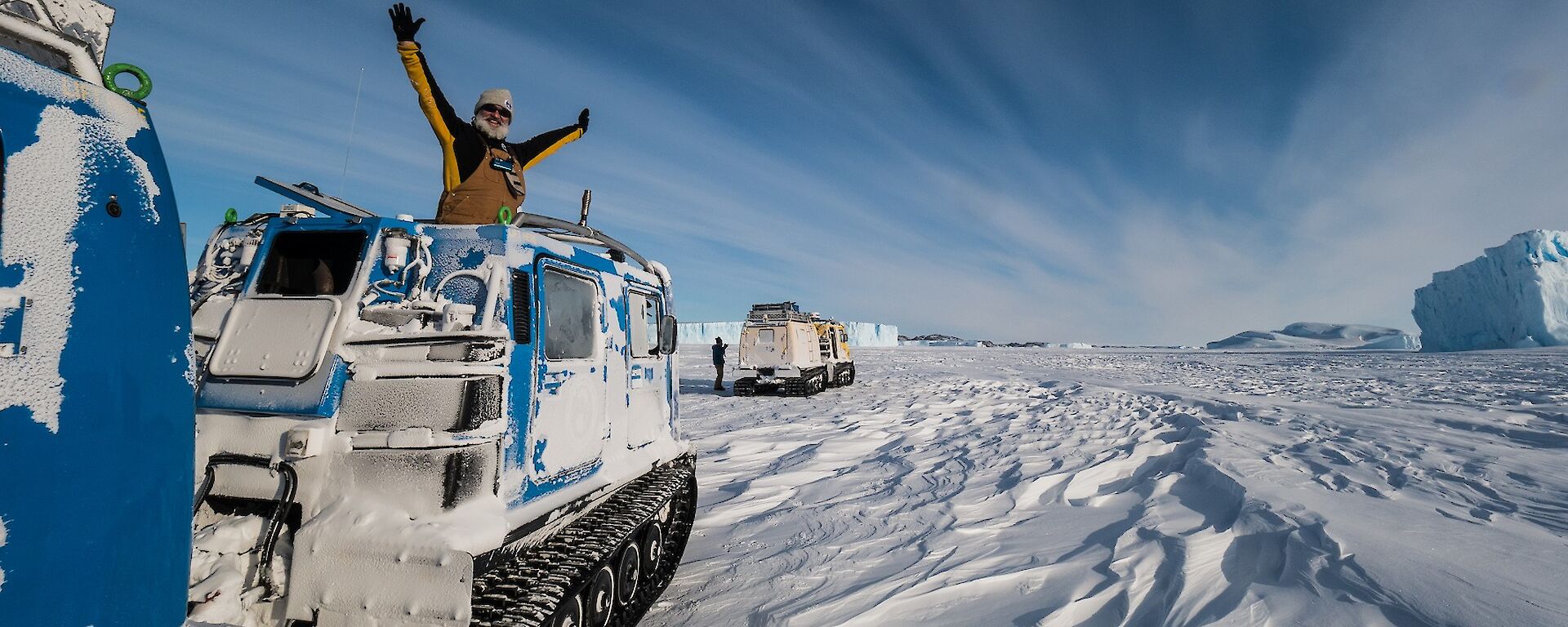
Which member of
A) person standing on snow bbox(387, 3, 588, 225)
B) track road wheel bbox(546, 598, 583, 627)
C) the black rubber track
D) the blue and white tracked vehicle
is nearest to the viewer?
the blue and white tracked vehicle

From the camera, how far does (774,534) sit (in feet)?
15.9

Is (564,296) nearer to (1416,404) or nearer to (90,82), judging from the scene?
(90,82)

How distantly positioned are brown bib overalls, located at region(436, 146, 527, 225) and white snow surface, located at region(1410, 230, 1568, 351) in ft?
178

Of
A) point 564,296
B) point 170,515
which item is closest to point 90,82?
Result: point 170,515

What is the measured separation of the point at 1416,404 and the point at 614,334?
14767 millimetres

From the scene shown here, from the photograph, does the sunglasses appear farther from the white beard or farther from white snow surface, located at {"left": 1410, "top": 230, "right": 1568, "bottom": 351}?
white snow surface, located at {"left": 1410, "top": 230, "right": 1568, "bottom": 351}

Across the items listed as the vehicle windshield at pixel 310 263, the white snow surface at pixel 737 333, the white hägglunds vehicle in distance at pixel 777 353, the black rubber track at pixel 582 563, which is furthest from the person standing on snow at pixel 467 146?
the white snow surface at pixel 737 333

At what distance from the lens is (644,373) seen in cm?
396

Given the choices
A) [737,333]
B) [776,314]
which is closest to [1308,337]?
[737,333]

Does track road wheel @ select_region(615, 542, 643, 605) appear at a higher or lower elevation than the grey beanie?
lower

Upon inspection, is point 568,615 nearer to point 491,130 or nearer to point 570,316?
point 570,316

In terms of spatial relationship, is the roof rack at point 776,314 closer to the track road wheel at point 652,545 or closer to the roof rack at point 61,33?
the track road wheel at point 652,545

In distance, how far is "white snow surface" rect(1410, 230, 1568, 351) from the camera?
116 feet

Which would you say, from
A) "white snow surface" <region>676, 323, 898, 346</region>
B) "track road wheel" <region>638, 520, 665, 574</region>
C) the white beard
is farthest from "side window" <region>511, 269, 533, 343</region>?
"white snow surface" <region>676, 323, 898, 346</region>
